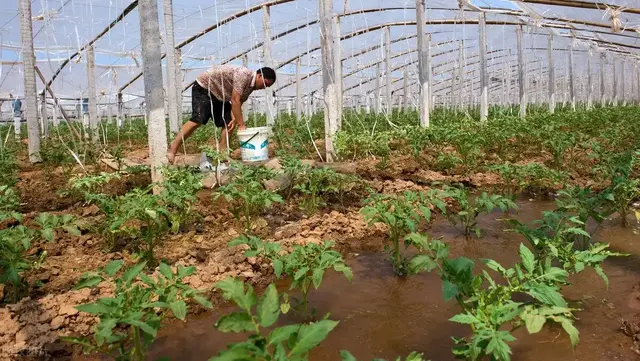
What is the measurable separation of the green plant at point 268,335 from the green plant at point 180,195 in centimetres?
166

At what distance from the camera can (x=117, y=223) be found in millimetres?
2453

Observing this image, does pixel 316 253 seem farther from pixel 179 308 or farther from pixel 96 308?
pixel 96 308

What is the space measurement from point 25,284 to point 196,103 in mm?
3241

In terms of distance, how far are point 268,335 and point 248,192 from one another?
6.59 feet

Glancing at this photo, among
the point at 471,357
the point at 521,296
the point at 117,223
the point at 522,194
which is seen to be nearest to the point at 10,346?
the point at 117,223

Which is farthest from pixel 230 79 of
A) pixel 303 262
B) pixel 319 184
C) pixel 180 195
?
pixel 303 262

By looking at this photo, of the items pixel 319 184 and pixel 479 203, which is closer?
pixel 479 203

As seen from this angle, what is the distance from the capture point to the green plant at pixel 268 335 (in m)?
1.03

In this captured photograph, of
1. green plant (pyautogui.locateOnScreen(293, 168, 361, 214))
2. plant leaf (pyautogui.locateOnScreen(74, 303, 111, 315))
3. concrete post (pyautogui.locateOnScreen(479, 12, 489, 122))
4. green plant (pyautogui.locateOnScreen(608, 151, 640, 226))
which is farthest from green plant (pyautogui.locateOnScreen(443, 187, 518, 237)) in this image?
concrete post (pyautogui.locateOnScreen(479, 12, 489, 122))

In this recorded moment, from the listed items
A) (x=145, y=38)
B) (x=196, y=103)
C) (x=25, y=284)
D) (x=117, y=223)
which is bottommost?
(x=25, y=284)

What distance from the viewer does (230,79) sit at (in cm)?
503

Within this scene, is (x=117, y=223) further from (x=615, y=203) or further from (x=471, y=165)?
(x=471, y=165)

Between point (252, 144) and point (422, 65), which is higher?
point (422, 65)

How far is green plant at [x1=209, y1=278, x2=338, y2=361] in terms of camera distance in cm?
103
